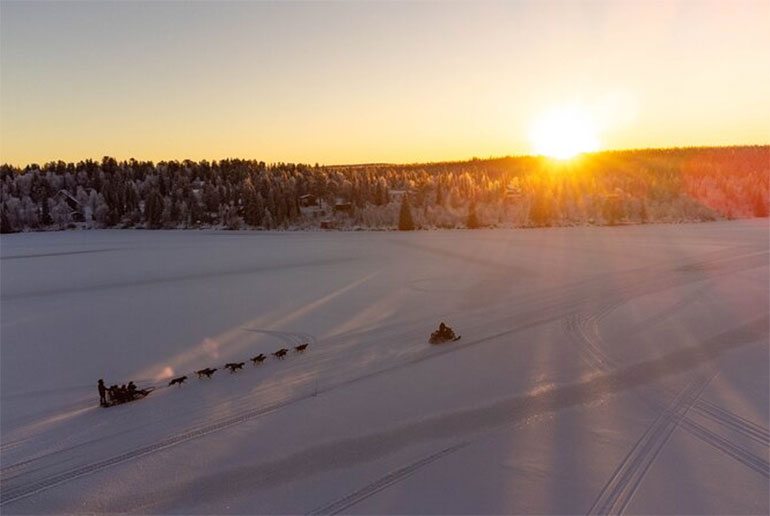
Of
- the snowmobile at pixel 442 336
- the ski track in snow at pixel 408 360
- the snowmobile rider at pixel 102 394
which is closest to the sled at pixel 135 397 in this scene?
the snowmobile rider at pixel 102 394

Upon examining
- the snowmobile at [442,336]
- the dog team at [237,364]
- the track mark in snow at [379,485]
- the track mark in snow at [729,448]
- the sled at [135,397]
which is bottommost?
the track mark in snow at [379,485]

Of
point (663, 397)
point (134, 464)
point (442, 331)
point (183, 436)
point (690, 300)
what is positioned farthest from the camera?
point (690, 300)

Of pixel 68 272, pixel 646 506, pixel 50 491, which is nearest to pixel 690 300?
pixel 646 506

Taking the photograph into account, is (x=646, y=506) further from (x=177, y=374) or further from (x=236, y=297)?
(x=236, y=297)

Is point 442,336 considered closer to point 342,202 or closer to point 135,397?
point 135,397

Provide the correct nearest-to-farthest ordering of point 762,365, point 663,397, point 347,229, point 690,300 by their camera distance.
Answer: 1. point 663,397
2. point 762,365
3. point 690,300
4. point 347,229

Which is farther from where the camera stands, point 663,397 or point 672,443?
point 663,397

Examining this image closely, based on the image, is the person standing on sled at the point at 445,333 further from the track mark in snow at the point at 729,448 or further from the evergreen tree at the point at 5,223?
the evergreen tree at the point at 5,223

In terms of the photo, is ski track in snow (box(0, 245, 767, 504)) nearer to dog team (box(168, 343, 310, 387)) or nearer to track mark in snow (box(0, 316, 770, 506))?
track mark in snow (box(0, 316, 770, 506))
